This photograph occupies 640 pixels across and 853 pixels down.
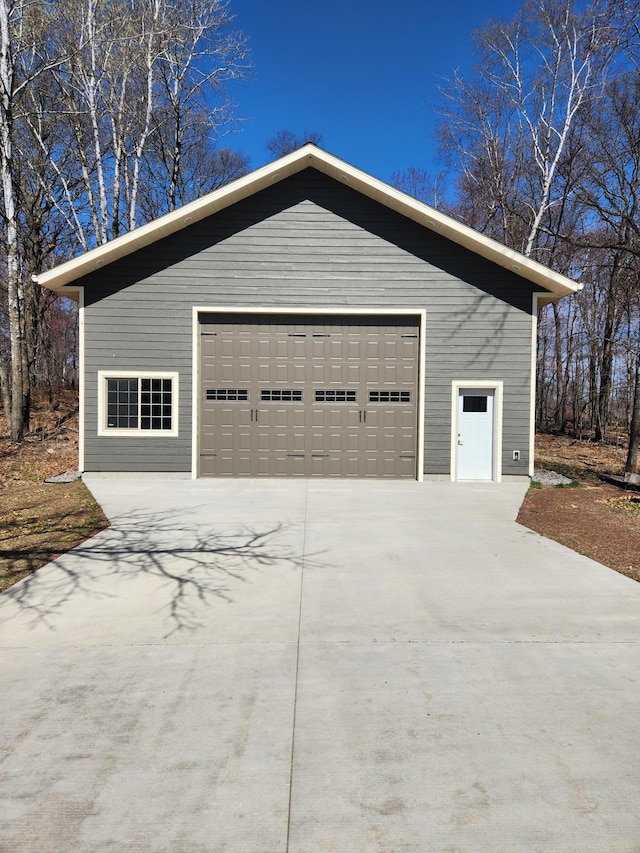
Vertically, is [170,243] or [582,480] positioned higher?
[170,243]

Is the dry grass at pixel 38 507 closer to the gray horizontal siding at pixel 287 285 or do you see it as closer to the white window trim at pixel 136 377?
the white window trim at pixel 136 377

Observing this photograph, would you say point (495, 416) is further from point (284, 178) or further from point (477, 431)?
point (284, 178)

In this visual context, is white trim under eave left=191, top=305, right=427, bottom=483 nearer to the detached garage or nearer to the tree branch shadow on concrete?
the detached garage

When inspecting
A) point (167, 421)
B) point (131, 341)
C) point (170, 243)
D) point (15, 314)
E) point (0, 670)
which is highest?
point (170, 243)

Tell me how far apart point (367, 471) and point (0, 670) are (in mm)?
8805

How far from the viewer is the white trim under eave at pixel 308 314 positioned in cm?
1116

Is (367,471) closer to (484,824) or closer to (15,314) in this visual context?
(484,824)

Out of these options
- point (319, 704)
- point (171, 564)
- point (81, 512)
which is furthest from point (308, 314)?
point (319, 704)

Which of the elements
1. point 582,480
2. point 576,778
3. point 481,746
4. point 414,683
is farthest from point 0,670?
point 582,480

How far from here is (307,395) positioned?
11.4 meters

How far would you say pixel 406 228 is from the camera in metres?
11.2

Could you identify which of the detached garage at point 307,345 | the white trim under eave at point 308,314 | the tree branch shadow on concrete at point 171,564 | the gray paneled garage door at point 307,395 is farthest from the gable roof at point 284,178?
the tree branch shadow on concrete at point 171,564

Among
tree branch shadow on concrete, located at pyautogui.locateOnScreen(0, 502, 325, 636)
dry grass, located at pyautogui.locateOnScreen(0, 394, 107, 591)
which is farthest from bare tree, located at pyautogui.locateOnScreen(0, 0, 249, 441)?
tree branch shadow on concrete, located at pyautogui.locateOnScreen(0, 502, 325, 636)

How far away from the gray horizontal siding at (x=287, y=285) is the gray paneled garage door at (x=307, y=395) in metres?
0.45
